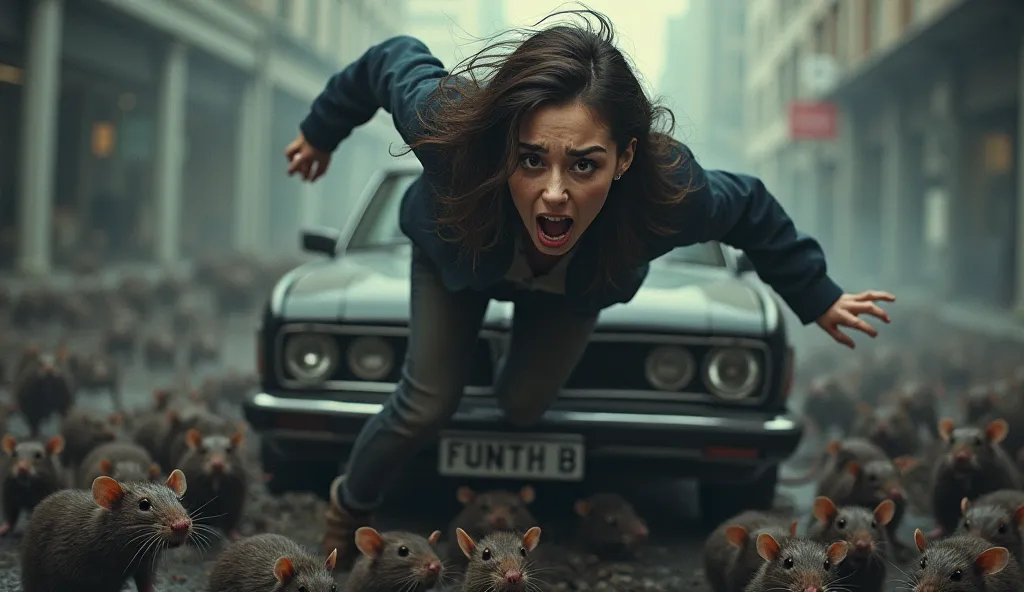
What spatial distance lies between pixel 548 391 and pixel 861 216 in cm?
2588

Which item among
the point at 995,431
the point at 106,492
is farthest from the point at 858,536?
the point at 106,492

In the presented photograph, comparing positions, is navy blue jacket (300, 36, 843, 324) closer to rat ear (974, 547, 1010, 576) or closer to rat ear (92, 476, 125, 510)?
rat ear (974, 547, 1010, 576)

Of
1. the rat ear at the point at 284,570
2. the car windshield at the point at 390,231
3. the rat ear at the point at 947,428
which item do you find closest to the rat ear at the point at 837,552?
the rat ear at the point at 284,570

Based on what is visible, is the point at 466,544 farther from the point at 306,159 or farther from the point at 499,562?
the point at 306,159

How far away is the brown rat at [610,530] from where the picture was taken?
15.4 ft

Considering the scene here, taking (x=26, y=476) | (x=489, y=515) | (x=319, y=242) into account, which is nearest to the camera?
(x=489, y=515)

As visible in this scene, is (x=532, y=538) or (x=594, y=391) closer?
(x=532, y=538)

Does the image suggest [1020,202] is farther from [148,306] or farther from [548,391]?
[548,391]

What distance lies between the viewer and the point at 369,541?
3.89 meters

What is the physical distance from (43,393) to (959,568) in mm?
4783

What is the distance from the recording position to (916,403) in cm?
758

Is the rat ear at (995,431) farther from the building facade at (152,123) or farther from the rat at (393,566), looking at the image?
the building facade at (152,123)

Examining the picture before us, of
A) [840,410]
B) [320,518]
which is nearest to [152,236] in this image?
[840,410]

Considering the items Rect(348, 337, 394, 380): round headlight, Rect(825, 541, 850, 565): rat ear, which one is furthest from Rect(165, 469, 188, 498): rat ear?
Rect(825, 541, 850, 565): rat ear
